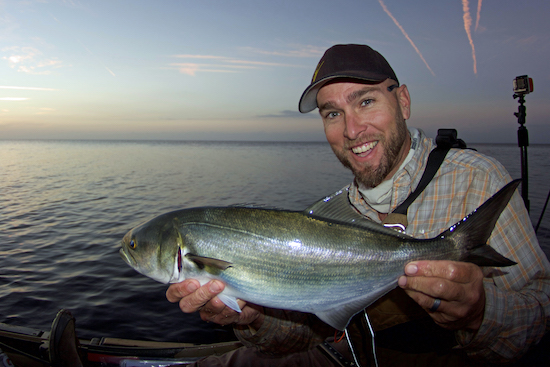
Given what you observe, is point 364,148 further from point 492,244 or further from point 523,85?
point 523,85

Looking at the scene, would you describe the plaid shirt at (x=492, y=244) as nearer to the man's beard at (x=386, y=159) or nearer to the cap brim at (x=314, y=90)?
the man's beard at (x=386, y=159)

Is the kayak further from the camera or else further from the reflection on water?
the camera

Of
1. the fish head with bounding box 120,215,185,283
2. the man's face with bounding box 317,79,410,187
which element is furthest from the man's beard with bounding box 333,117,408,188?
the fish head with bounding box 120,215,185,283

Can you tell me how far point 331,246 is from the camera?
224 cm

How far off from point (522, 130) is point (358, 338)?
483 centimetres

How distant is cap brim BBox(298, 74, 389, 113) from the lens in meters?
3.04

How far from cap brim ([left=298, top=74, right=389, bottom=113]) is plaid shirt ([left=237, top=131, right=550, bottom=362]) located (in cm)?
90

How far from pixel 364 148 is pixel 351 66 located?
2.77 feet

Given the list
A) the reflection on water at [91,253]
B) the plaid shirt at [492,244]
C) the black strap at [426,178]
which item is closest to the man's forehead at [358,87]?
the plaid shirt at [492,244]

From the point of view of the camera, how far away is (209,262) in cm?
228

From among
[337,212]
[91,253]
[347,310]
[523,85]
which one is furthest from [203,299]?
[91,253]

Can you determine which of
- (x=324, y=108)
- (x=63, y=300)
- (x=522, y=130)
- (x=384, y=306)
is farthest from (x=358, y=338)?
(x=63, y=300)

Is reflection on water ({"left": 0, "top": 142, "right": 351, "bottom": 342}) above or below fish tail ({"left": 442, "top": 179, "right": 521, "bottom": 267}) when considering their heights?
below

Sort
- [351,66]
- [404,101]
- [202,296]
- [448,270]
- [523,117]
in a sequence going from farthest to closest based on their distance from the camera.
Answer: [523,117] → [404,101] → [351,66] → [202,296] → [448,270]
